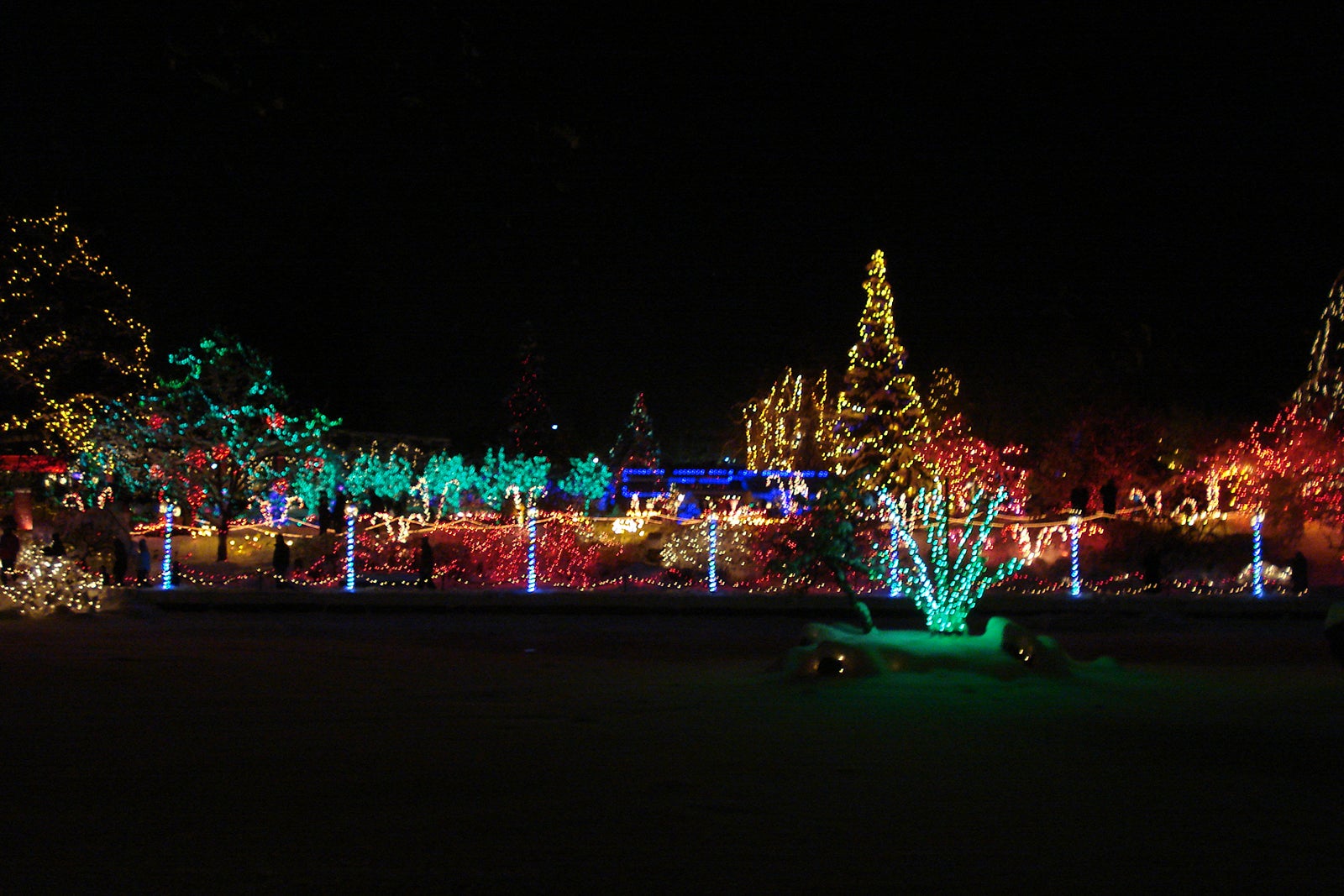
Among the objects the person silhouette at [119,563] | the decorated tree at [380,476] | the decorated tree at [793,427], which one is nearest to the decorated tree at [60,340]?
the decorated tree at [380,476]

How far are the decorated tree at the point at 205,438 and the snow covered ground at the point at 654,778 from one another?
1964 centimetres

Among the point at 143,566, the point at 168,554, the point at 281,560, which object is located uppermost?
the point at 168,554

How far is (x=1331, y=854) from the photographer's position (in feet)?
19.6

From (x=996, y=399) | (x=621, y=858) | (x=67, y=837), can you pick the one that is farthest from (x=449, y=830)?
(x=996, y=399)

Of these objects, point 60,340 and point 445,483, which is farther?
point 445,483

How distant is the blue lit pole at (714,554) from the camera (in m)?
27.0

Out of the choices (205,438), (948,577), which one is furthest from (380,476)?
(948,577)

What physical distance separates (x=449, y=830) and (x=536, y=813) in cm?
57

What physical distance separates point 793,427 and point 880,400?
10.1 meters

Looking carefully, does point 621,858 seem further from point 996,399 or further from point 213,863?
point 996,399

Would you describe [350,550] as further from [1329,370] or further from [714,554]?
[1329,370]

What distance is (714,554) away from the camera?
27469mm

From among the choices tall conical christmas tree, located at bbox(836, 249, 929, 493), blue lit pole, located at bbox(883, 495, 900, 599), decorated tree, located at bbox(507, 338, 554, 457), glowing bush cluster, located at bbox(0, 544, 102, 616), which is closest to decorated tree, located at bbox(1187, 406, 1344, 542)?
tall conical christmas tree, located at bbox(836, 249, 929, 493)

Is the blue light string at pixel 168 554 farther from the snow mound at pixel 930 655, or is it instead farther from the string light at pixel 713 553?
the snow mound at pixel 930 655
